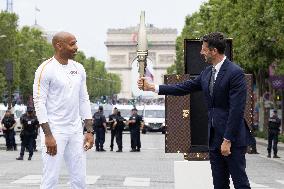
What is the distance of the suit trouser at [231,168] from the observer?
29.9 ft

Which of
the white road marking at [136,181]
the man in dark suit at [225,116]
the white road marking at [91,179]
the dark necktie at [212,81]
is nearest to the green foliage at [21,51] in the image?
the white road marking at [91,179]

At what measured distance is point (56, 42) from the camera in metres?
9.55

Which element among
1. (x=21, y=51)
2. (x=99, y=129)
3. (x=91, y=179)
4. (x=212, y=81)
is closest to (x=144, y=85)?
(x=212, y=81)

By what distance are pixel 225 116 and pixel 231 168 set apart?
18.7 inches

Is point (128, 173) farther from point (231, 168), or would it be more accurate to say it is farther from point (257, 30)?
point (257, 30)

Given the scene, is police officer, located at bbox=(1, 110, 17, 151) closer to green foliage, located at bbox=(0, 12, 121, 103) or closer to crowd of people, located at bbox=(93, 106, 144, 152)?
crowd of people, located at bbox=(93, 106, 144, 152)

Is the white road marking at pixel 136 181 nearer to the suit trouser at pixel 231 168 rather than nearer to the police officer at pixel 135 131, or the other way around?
the suit trouser at pixel 231 168

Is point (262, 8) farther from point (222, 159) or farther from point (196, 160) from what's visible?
point (222, 159)

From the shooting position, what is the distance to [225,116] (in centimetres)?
919

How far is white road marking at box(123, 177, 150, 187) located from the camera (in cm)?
1991

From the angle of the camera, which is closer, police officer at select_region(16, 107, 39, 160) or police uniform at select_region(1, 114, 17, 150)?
police officer at select_region(16, 107, 39, 160)

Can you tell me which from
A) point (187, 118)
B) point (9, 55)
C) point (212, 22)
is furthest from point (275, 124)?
point (9, 55)

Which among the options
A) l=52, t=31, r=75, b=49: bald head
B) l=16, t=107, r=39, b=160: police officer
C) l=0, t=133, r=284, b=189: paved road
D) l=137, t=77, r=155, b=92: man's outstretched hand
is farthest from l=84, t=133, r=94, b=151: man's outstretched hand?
l=16, t=107, r=39, b=160: police officer

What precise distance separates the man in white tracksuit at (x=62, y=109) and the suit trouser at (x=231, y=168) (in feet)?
4.03
